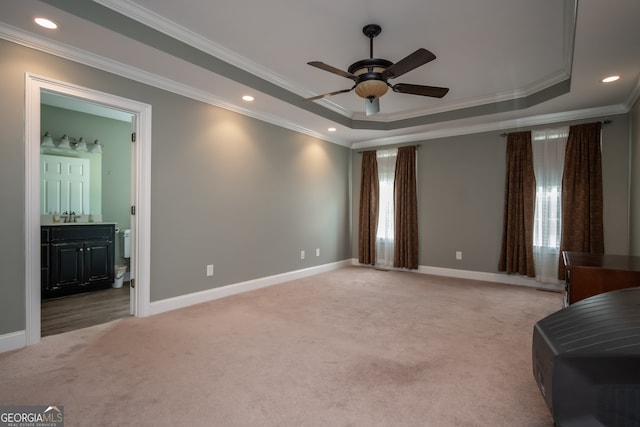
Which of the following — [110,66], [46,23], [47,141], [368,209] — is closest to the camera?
[46,23]

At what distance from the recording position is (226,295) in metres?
4.02

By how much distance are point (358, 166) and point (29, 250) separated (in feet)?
16.8

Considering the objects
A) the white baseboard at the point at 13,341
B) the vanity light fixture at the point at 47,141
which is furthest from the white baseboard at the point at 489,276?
the vanity light fixture at the point at 47,141

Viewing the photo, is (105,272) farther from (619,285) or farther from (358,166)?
(619,285)

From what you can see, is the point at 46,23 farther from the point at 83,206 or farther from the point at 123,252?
the point at 123,252

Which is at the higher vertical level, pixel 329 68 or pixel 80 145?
pixel 329 68

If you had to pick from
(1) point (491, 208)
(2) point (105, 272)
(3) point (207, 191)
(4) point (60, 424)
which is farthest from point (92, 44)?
(1) point (491, 208)

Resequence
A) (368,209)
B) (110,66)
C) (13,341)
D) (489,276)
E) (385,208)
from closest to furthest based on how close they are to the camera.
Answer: (13,341) < (110,66) < (489,276) < (385,208) < (368,209)

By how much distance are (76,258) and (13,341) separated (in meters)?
1.92

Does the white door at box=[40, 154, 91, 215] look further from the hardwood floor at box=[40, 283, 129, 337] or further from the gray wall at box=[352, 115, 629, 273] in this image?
the gray wall at box=[352, 115, 629, 273]

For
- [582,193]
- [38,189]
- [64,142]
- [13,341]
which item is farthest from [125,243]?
[582,193]

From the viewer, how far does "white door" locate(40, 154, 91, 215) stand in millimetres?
4449

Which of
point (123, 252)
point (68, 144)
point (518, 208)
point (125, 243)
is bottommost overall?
point (123, 252)

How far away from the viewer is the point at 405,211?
565 cm
